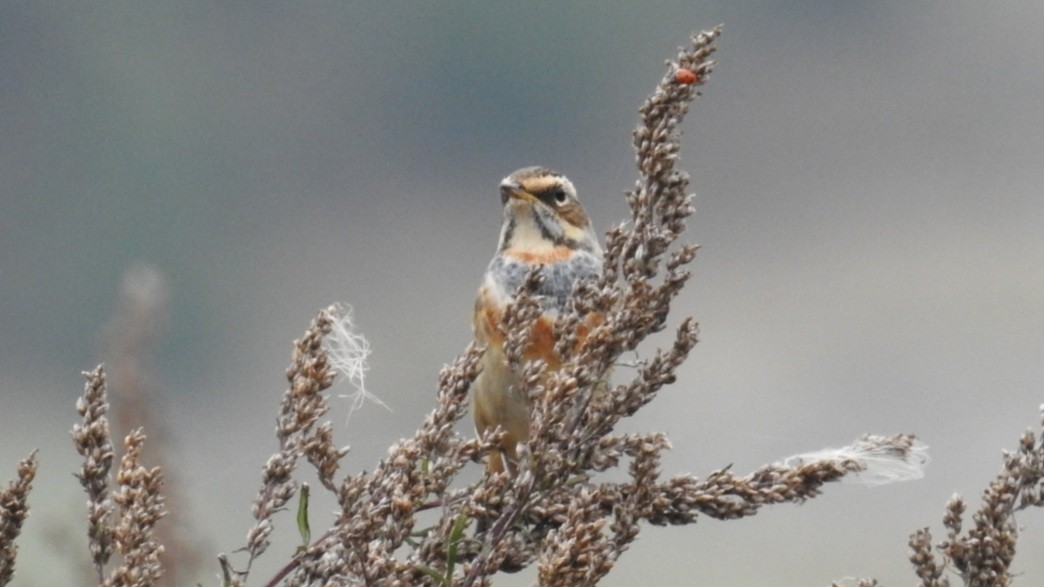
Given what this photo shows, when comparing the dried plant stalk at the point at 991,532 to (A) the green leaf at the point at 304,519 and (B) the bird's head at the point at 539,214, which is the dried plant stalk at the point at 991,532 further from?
(B) the bird's head at the point at 539,214

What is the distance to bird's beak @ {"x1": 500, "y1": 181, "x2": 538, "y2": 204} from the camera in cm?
368

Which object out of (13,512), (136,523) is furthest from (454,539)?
(13,512)

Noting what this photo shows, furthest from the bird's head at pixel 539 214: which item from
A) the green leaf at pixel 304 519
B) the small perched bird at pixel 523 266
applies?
the green leaf at pixel 304 519

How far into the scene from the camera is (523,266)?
356 cm

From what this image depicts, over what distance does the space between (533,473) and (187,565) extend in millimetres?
1755

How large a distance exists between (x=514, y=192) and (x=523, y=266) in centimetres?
25

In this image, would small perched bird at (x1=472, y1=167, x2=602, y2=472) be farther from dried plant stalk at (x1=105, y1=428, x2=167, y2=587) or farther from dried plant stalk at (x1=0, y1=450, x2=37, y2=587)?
dried plant stalk at (x1=0, y1=450, x2=37, y2=587)

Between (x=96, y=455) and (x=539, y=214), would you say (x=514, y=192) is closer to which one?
(x=539, y=214)

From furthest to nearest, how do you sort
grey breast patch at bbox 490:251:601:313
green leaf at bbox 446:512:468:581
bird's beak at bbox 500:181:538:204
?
bird's beak at bbox 500:181:538:204 < grey breast patch at bbox 490:251:601:313 < green leaf at bbox 446:512:468:581

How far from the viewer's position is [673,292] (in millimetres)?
2049

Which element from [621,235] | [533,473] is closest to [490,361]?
[621,235]

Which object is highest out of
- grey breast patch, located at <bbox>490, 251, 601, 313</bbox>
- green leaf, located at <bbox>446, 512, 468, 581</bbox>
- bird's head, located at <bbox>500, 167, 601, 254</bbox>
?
bird's head, located at <bbox>500, 167, 601, 254</bbox>

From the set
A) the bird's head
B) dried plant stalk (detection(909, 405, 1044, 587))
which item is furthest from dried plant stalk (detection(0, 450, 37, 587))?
the bird's head

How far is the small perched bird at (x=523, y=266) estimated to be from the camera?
3.31m
